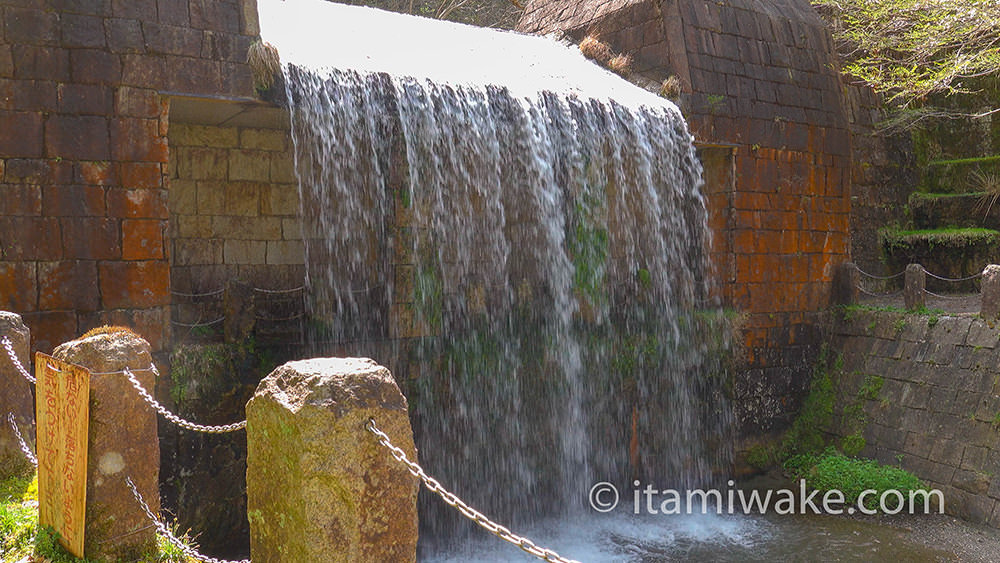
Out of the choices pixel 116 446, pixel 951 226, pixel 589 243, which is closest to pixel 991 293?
pixel 951 226

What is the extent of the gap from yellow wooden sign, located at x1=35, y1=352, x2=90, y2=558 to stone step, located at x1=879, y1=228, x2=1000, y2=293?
10.8m

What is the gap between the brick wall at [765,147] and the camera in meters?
9.19

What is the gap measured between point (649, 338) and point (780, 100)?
11.1 feet

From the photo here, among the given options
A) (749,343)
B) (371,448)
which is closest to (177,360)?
(371,448)

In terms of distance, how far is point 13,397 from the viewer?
4.71 m

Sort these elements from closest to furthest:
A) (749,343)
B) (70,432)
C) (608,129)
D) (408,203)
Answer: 1. (70,432)
2. (408,203)
3. (608,129)
4. (749,343)

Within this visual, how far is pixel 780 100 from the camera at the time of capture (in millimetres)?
9609

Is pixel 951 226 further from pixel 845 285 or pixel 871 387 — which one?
pixel 871 387

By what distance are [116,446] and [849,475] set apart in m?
7.57

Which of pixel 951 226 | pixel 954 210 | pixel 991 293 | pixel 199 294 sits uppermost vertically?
pixel 954 210

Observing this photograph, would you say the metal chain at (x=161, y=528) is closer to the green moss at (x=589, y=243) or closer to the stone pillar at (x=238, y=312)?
the stone pillar at (x=238, y=312)

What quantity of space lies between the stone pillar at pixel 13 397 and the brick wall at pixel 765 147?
682 centimetres

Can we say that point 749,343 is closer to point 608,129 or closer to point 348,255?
point 608,129

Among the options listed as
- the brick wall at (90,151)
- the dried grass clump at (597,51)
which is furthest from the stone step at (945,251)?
the brick wall at (90,151)
